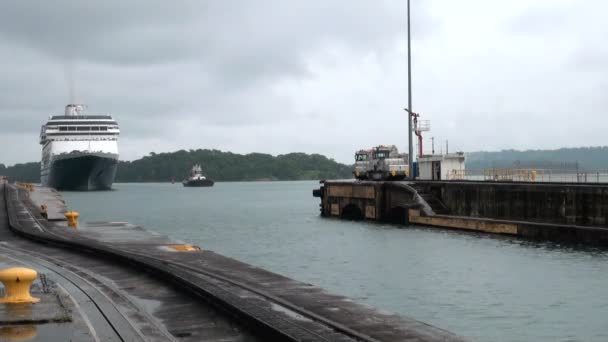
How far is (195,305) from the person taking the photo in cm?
1484

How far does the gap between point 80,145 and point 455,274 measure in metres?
126

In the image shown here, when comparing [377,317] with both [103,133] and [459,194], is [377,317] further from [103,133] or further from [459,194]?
[103,133]

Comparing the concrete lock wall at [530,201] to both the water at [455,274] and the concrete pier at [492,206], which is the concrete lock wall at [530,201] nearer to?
the concrete pier at [492,206]

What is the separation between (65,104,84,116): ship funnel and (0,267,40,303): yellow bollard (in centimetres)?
14913

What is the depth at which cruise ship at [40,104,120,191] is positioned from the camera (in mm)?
139250

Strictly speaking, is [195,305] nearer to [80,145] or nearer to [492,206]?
[492,206]

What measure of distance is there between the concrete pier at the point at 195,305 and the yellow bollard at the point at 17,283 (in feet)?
1.52

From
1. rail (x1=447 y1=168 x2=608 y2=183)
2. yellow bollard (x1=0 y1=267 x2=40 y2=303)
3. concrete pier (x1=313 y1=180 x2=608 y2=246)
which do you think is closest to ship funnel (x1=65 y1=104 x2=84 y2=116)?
concrete pier (x1=313 y1=180 x2=608 y2=246)

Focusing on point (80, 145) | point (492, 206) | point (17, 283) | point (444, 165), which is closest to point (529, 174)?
point (492, 206)

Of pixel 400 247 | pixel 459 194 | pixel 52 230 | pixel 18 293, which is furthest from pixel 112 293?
pixel 459 194

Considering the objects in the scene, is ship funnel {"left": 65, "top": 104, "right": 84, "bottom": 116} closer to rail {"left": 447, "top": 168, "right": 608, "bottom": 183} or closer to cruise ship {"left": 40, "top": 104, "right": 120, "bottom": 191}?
cruise ship {"left": 40, "top": 104, "right": 120, "bottom": 191}

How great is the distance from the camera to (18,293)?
13367mm

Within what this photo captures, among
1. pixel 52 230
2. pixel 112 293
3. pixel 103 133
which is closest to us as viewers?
pixel 112 293

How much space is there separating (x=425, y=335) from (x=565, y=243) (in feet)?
89.0
